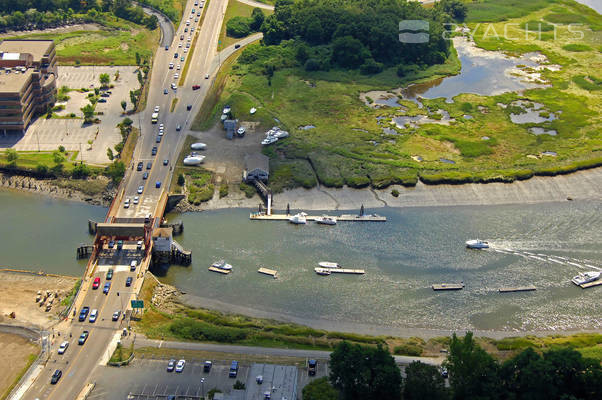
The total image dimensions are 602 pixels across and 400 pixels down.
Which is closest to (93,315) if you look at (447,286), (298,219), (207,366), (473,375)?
(207,366)

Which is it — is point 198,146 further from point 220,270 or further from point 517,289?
point 517,289

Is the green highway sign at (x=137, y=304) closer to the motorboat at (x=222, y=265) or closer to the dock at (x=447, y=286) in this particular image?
the motorboat at (x=222, y=265)

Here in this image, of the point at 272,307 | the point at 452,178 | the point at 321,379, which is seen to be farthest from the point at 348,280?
the point at 452,178

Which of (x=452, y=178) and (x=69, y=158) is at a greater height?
(x=69, y=158)

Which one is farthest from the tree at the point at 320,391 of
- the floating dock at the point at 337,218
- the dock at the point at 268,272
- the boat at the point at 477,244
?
the floating dock at the point at 337,218

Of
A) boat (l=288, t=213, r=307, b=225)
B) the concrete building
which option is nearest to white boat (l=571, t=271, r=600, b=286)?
boat (l=288, t=213, r=307, b=225)

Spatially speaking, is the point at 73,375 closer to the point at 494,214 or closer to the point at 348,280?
the point at 348,280
